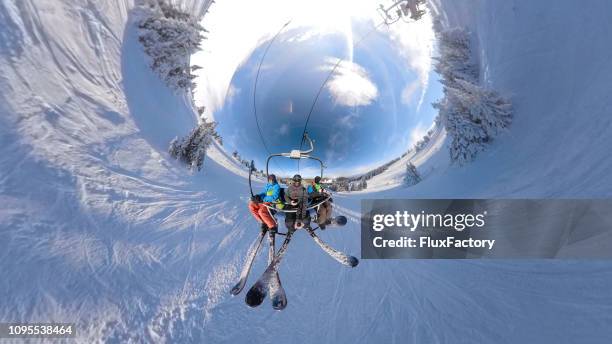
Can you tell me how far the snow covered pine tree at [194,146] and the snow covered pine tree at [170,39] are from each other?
332 cm

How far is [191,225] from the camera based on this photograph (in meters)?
7.52

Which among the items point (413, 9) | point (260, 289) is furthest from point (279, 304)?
point (413, 9)

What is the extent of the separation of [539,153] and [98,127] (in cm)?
1346

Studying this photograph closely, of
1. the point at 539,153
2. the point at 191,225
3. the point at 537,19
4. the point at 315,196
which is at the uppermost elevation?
the point at 537,19

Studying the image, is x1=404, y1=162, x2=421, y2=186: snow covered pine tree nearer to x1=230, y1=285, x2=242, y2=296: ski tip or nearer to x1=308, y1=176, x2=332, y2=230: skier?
x1=308, y1=176, x2=332, y2=230: skier

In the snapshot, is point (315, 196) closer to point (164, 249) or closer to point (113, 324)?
point (164, 249)

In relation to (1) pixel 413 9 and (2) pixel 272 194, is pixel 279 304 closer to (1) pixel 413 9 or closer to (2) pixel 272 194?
(2) pixel 272 194

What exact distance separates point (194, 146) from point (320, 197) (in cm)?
822

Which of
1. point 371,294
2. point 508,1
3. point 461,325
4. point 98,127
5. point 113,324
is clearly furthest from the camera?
point 508,1

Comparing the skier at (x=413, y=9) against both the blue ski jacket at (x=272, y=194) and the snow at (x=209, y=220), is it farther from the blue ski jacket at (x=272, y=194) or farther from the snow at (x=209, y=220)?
the blue ski jacket at (x=272, y=194)

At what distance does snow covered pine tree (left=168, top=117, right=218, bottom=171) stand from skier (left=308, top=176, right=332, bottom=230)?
7.62m

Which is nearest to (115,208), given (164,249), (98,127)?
(164,249)

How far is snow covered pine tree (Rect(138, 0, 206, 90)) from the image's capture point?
40.8 feet

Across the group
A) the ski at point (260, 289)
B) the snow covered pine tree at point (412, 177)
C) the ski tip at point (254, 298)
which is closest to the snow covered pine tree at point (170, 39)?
the ski at point (260, 289)
